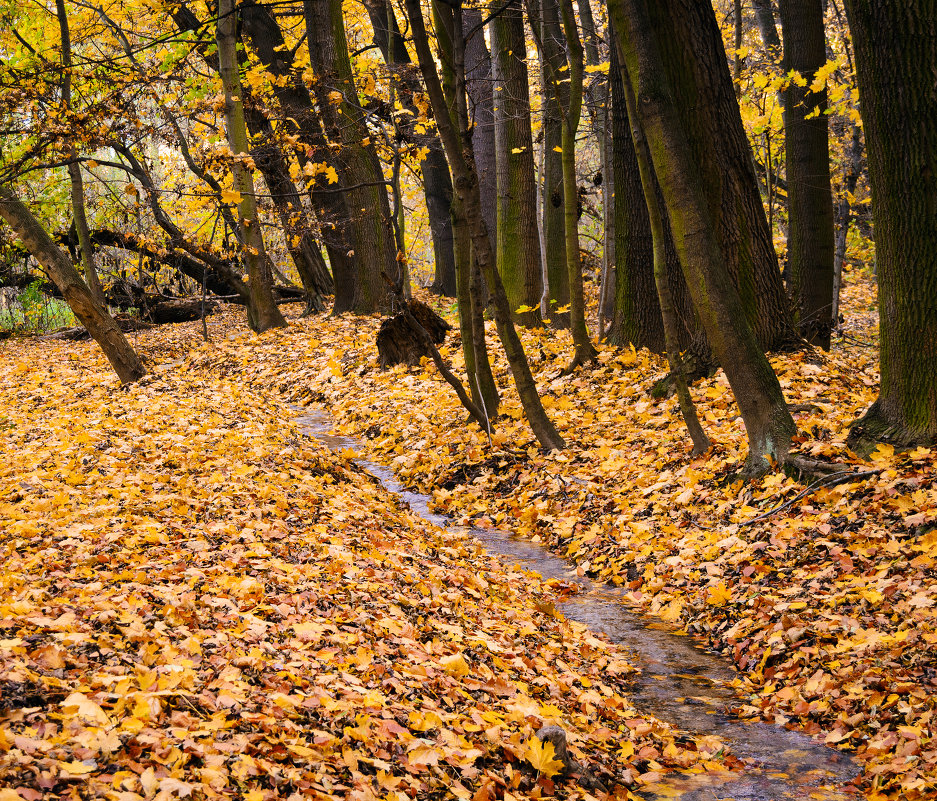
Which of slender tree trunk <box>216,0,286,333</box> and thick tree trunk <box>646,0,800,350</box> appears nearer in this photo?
thick tree trunk <box>646,0,800,350</box>

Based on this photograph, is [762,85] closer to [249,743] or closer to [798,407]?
[798,407]

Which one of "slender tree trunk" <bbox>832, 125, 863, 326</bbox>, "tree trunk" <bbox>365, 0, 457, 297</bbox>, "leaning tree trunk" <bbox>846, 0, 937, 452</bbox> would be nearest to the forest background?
"leaning tree trunk" <bbox>846, 0, 937, 452</bbox>

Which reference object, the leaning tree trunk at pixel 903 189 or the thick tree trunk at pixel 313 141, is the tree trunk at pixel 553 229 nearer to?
the thick tree trunk at pixel 313 141

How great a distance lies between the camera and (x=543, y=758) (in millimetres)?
2869

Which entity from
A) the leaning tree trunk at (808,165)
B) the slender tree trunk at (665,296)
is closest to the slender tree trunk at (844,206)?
the leaning tree trunk at (808,165)

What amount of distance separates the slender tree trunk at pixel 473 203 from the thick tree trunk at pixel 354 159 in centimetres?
590

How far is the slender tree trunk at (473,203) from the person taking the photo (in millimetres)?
6355

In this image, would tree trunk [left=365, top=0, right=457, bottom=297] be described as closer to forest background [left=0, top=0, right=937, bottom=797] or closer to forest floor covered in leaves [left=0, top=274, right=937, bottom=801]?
forest background [left=0, top=0, right=937, bottom=797]

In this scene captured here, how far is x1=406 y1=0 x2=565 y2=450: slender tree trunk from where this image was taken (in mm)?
6355

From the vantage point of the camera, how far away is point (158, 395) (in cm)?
938

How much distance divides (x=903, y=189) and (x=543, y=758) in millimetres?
4198

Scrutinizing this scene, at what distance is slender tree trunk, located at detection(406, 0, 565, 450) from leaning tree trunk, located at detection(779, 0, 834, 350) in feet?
14.6

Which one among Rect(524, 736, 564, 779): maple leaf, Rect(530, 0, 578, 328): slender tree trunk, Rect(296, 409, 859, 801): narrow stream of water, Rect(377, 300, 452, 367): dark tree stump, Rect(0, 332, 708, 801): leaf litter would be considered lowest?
Rect(296, 409, 859, 801): narrow stream of water

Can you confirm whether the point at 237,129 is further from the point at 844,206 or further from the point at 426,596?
the point at 844,206
